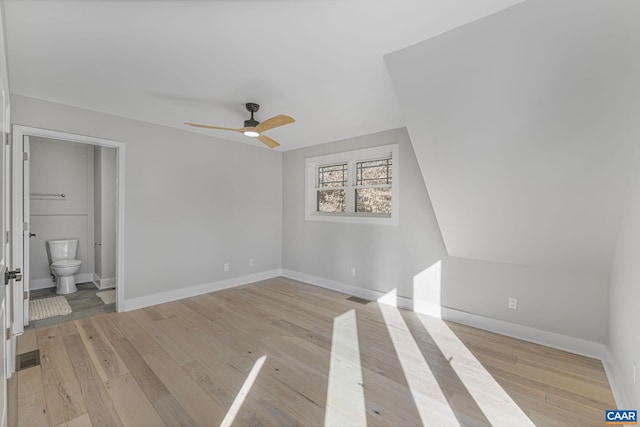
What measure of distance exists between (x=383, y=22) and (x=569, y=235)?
2331mm

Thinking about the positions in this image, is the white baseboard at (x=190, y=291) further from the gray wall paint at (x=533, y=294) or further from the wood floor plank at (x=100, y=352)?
the gray wall paint at (x=533, y=294)

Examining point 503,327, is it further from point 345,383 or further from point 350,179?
point 350,179

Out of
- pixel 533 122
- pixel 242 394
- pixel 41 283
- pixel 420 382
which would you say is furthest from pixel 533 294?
pixel 41 283

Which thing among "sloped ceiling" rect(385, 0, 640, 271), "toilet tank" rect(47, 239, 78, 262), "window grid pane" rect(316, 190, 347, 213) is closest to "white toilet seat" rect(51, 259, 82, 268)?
"toilet tank" rect(47, 239, 78, 262)

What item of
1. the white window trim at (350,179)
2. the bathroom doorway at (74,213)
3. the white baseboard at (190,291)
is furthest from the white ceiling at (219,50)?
the white baseboard at (190,291)

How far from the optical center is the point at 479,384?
83.1 inches

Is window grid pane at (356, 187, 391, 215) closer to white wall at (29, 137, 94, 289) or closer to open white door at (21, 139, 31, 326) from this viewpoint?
open white door at (21, 139, 31, 326)

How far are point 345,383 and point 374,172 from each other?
2.86 metres

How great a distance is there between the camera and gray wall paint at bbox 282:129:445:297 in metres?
3.55

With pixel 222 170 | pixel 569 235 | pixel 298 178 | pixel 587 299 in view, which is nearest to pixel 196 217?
pixel 222 170

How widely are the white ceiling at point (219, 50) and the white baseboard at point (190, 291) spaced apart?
2294 mm

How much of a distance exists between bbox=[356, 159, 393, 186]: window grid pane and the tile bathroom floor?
372 cm

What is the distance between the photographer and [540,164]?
213 cm

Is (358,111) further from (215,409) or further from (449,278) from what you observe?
(215,409)
